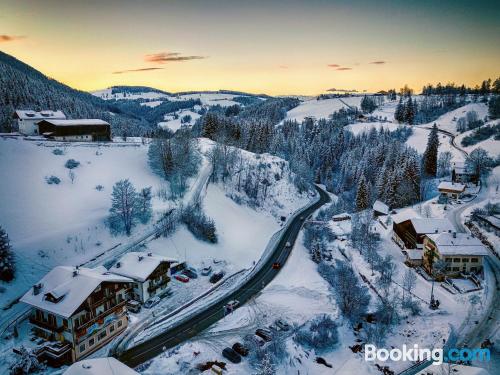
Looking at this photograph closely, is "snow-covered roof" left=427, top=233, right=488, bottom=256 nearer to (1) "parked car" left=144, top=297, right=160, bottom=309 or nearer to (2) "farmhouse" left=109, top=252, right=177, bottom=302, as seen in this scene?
(2) "farmhouse" left=109, top=252, right=177, bottom=302

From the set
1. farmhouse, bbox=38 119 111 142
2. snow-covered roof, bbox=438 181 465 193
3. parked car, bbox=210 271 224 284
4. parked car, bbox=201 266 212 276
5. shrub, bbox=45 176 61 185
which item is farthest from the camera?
farmhouse, bbox=38 119 111 142

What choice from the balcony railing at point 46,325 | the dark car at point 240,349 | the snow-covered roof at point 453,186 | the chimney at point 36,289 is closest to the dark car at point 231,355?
the dark car at point 240,349

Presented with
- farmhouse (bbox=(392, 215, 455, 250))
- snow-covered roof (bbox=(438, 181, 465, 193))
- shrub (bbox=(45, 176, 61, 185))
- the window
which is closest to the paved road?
the window

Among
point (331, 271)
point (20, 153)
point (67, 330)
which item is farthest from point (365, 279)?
point (20, 153)

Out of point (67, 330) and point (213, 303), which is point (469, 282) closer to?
point (213, 303)

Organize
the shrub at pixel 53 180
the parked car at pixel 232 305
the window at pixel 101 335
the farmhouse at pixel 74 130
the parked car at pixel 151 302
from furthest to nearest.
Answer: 1. the farmhouse at pixel 74 130
2. the shrub at pixel 53 180
3. the parked car at pixel 232 305
4. the parked car at pixel 151 302
5. the window at pixel 101 335
